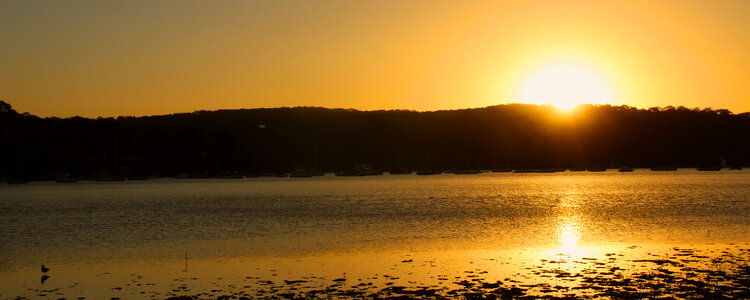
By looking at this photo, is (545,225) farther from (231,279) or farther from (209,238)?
(231,279)

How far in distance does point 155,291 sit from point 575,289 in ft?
50.8

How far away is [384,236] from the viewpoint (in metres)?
47.0

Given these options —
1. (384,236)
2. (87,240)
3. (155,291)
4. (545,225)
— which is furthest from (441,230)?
(155,291)

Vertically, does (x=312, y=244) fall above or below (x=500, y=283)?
above

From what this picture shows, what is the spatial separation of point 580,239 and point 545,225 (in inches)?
489

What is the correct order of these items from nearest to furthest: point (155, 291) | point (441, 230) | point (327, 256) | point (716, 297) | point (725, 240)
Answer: point (716, 297) → point (155, 291) → point (327, 256) → point (725, 240) → point (441, 230)

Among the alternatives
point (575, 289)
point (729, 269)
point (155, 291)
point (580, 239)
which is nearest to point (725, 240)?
point (580, 239)

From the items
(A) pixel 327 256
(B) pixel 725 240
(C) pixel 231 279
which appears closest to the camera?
(C) pixel 231 279

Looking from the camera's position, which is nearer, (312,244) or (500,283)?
(500,283)

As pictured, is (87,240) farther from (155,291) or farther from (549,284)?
(549,284)

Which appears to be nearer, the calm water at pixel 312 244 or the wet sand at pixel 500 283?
the wet sand at pixel 500 283

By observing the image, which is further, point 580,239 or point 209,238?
point 209,238

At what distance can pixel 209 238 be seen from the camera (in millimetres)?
47844

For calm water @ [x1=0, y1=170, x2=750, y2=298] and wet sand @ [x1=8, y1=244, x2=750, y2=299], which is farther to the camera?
calm water @ [x1=0, y1=170, x2=750, y2=298]
